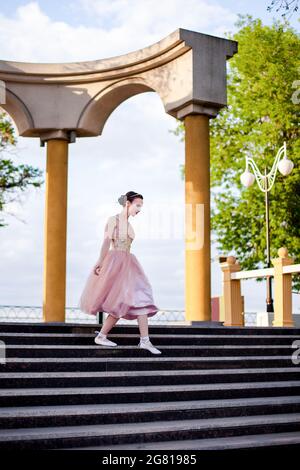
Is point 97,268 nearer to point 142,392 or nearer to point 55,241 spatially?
point 142,392

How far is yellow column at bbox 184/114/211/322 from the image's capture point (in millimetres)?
12719

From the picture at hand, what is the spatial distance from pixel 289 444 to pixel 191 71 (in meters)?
8.07

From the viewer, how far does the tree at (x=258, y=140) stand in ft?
84.0

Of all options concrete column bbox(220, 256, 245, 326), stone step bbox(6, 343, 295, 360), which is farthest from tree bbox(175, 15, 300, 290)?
stone step bbox(6, 343, 295, 360)

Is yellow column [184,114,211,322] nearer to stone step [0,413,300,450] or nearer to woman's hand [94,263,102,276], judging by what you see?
woman's hand [94,263,102,276]

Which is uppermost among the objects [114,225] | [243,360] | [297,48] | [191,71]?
[297,48]

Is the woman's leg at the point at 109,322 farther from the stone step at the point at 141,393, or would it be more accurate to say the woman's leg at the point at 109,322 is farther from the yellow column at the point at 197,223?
the yellow column at the point at 197,223

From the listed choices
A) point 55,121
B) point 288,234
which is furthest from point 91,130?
point 288,234

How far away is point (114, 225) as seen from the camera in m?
9.35

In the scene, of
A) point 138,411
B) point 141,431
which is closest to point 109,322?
point 138,411

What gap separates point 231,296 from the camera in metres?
17.8

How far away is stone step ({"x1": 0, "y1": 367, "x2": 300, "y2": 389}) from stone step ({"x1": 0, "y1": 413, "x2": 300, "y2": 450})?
102 cm
